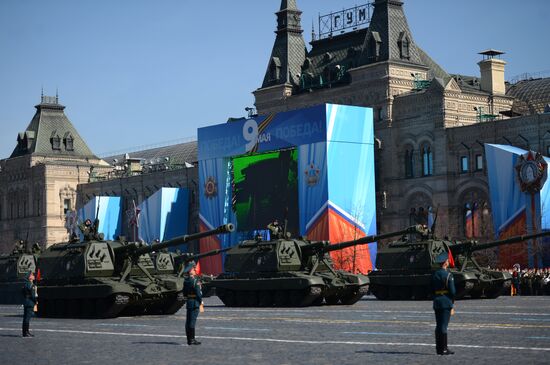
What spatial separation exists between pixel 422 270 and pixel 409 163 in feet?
121

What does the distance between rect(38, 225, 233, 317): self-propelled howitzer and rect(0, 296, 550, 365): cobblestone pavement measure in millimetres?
839

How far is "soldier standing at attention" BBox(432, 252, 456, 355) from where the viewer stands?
63.1ft

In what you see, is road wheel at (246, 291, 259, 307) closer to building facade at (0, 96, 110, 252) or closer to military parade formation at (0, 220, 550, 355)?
military parade formation at (0, 220, 550, 355)

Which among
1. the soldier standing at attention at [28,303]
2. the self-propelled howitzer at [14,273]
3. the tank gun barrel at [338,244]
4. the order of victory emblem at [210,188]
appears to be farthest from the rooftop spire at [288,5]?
the soldier standing at attention at [28,303]

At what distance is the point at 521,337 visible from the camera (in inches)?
898

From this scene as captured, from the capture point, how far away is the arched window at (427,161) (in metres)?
78.2

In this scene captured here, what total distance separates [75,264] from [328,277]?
30.8ft

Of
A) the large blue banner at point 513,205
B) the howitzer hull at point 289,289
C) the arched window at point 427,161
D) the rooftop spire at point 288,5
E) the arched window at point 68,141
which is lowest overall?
the howitzer hull at point 289,289

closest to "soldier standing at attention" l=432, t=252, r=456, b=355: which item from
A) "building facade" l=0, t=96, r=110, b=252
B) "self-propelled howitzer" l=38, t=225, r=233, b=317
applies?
"self-propelled howitzer" l=38, t=225, r=233, b=317

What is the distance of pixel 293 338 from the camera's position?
24203 mm

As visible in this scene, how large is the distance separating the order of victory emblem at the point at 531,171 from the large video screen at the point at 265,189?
17216 millimetres

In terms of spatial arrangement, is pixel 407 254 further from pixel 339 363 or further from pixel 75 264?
pixel 339 363

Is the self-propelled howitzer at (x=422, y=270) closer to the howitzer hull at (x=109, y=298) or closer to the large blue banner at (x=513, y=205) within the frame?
the howitzer hull at (x=109, y=298)

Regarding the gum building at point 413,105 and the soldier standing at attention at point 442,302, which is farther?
the gum building at point 413,105
